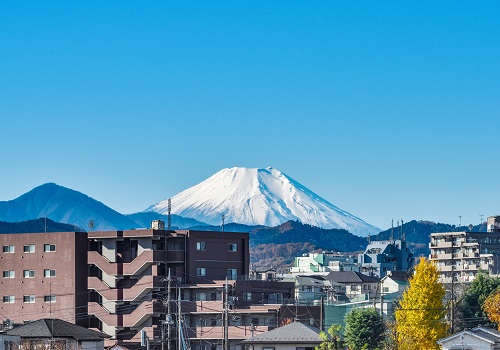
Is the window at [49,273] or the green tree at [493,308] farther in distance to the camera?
the window at [49,273]

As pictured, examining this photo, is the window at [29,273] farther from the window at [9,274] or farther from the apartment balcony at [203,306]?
the apartment balcony at [203,306]

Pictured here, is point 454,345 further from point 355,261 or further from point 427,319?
point 355,261

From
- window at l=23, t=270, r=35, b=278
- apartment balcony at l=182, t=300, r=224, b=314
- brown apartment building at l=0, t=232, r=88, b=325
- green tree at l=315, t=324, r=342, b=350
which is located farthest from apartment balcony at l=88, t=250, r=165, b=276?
green tree at l=315, t=324, r=342, b=350

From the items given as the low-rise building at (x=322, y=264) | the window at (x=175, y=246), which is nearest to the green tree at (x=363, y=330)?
the window at (x=175, y=246)


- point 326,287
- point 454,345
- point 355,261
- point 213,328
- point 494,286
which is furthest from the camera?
point 355,261

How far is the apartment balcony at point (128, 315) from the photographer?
86.5 m

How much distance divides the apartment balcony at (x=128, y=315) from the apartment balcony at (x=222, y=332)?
340cm

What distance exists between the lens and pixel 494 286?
97.0 meters

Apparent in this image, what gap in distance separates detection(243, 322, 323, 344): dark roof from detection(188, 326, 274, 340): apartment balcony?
15.9 meters

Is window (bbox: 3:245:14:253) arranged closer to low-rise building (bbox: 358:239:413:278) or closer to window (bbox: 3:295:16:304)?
window (bbox: 3:295:16:304)

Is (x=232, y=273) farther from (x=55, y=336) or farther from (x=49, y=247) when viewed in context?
(x=55, y=336)

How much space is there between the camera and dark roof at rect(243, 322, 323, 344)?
2507 inches

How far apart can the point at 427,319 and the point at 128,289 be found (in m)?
25.8

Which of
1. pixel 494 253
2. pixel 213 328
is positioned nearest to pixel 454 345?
pixel 213 328
